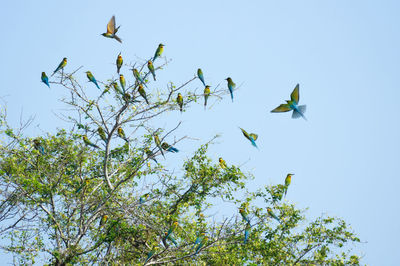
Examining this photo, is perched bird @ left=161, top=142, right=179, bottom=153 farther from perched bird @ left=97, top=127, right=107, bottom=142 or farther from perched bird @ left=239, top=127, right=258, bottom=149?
perched bird @ left=239, top=127, right=258, bottom=149

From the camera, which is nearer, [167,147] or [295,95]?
[295,95]

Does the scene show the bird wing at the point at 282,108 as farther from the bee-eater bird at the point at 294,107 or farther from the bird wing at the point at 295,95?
the bird wing at the point at 295,95

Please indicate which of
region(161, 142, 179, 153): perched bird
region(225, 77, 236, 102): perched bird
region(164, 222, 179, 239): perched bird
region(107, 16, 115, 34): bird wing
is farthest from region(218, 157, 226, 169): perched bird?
region(107, 16, 115, 34): bird wing

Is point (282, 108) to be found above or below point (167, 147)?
below

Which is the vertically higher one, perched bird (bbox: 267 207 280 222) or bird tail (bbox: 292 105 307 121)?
perched bird (bbox: 267 207 280 222)

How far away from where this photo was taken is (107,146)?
873 cm

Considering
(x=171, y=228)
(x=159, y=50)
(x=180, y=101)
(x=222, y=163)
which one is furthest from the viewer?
(x=222, y=163)

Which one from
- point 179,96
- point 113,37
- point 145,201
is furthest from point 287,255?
point 113,37

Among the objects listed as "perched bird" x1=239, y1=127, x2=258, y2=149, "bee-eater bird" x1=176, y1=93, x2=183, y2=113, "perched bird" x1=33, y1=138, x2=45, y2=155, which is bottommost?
"perched bird" x1=239, y1=127, x2=258, y2=149

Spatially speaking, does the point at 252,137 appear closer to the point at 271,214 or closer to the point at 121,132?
the point at 271,214

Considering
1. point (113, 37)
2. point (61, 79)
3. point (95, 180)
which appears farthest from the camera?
point (95, 180)

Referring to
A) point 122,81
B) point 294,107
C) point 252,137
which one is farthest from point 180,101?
point 294,107

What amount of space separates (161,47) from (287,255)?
5524mm

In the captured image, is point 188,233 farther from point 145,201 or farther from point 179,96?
point 179,96
